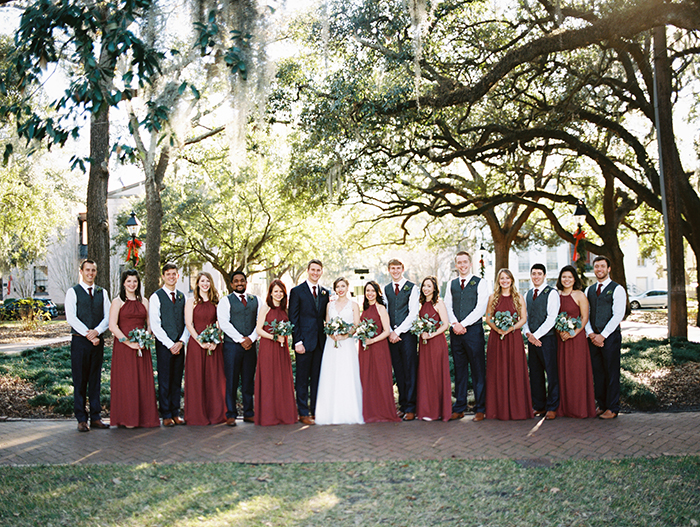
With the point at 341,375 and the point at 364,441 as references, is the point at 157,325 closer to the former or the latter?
the point at 341,375

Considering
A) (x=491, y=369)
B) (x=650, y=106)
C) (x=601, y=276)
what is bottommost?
(x=491, y=369)

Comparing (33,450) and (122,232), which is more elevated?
(122,232)

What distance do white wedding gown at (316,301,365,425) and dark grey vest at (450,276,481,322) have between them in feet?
4.51

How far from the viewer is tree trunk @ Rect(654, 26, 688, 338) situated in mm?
13164

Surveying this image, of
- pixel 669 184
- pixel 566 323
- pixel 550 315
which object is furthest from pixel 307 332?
pixel 669 184

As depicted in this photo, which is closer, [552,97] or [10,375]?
[10,375]

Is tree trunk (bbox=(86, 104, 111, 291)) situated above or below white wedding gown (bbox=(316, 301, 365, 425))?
above

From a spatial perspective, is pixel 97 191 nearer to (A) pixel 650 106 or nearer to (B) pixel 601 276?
(B) pixel 601 276

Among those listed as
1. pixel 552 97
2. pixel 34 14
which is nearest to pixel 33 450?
pixel 34 14

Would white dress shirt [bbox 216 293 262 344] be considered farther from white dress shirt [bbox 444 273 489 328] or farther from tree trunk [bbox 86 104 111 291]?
tree trunk [bbox 86 104 111 291]

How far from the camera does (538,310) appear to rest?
24.3ft

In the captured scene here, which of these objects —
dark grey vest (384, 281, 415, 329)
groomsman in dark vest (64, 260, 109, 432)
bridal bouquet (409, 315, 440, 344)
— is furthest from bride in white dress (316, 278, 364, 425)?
groomsman in dark vest (64, 260, 109, 432)

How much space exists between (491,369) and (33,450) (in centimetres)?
538

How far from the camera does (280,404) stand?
7297mm
